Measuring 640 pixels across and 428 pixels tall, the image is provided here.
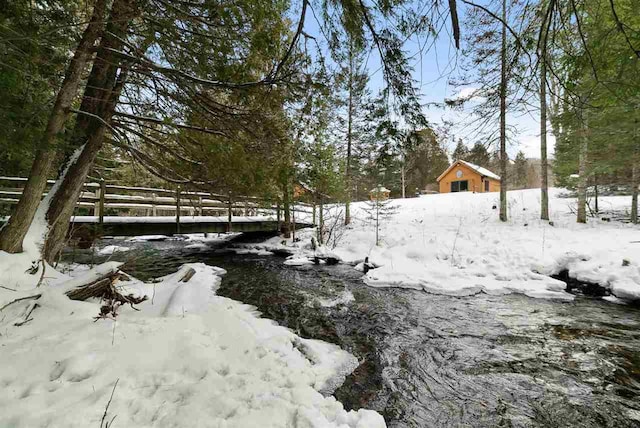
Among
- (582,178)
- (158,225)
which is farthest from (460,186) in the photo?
(158,225)

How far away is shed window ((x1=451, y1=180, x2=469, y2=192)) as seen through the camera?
2768 cm

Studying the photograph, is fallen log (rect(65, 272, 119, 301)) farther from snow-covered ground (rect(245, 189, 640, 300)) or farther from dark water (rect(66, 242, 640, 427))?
snow-covered ground (rect(245, 189, 640, 300))

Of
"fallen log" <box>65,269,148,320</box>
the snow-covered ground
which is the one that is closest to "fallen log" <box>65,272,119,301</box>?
"fallen log" <box>65,269,148,320</box>

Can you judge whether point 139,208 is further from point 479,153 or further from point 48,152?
point 479,153

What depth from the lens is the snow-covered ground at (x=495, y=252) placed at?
632 centimetres

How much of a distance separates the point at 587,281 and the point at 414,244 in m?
4.77

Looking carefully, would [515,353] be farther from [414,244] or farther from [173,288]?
[414,244]

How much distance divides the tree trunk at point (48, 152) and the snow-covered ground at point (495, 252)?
6.37 m

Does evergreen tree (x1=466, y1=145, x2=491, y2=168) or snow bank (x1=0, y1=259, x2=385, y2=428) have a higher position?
evergreen tree (x1=466, y1=145, x2=491, y2=168)

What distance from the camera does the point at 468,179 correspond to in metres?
27.4

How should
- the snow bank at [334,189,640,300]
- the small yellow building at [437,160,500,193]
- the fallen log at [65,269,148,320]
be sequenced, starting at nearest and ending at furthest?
the fallen log at [65,269,148,320], the snow bank at [334,189,640,300], the small yellow building at [437,160,500,193]

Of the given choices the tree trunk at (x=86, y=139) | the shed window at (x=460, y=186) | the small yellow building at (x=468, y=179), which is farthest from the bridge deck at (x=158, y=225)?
the shed window at (x=460, y=186)

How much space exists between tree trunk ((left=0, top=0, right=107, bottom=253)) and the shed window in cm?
2970

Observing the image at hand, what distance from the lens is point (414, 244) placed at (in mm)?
10281
